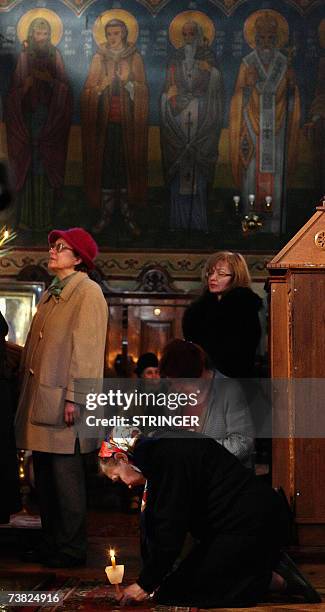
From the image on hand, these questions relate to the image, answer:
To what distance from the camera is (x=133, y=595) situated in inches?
130

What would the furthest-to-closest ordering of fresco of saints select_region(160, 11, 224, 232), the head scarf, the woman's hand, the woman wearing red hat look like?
fresco of saints select_region(160, 11, 224, 232) → the woman wearing red hat → the head scarf → the woman's hand

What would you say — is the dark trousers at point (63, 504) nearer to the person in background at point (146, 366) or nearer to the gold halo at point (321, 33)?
the person in background at point (146, 366)

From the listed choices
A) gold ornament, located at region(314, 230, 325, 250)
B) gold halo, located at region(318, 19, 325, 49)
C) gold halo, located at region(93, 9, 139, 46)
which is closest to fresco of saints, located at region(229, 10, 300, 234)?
gold halo, located at region(318, 19, 325, 49)

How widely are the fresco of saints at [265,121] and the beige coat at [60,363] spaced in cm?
747

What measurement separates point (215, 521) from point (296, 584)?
39cm

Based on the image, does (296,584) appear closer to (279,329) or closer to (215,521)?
(215,521)

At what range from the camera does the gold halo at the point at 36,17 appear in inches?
476

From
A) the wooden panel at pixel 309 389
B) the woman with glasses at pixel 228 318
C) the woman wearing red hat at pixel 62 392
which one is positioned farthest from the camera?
the wooden panel at pixel 309 389

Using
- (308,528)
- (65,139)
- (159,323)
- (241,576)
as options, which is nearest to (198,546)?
(241,576)

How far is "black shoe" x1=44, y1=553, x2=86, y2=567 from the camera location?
4.29 meters

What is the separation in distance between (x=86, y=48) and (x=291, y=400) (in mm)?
8305

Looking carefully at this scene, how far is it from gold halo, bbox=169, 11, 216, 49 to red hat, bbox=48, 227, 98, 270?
7898mm

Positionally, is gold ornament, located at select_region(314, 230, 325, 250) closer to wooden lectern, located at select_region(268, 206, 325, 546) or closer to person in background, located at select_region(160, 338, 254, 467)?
wooden lectern, located at select_region(268, 206, 325, 546)

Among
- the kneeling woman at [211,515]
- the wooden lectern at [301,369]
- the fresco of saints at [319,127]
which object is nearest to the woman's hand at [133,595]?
the kneeling woman at [211,515]
